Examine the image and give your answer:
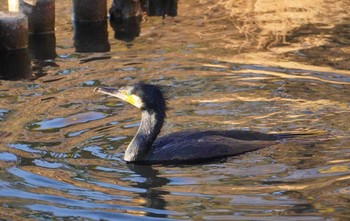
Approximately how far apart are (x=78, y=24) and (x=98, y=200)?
32.0 feet

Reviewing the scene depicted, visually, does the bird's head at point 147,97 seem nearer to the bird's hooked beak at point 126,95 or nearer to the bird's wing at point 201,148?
the bird's hooked beak at point 126,95

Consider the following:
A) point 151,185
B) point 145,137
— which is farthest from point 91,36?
point 151,185

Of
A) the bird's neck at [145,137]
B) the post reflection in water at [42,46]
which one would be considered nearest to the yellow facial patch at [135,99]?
the bird's neck at [145,137]

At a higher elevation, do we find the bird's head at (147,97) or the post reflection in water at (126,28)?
the bird's head at (147,97)

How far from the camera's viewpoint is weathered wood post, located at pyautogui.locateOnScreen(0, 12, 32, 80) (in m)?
15.9

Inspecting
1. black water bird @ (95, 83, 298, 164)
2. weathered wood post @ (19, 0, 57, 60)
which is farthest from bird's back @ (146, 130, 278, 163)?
weathered wood post @ (19, 0, 57, 60)

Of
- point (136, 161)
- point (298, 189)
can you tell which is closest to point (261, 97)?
point (136, 161)

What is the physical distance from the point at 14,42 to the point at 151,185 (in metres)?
7.35

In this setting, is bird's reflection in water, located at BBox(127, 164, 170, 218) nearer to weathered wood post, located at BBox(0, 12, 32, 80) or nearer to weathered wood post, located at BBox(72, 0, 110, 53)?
weathered wood post, located at BBox(0, 12, 32, 80)

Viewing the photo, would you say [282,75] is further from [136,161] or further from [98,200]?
[98,200]

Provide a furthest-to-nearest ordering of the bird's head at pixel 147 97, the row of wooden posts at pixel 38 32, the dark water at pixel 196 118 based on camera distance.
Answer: the row of wooden posts at pixel 38 32 → the bird's head at pixel 147 97 → the dark water at pixel 196 118

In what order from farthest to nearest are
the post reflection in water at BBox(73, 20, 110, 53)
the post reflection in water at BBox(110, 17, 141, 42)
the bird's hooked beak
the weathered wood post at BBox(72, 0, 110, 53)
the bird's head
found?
the weathered wood post at BBox(72, 0, 110, 53), the post reflection in water at BBox(110, 17, 141, 42), the post reflection in water at BBox(73, 20, 110, 53), the bird's hooked beak, the bird's head

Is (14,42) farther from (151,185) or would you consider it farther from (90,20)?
(151,185)

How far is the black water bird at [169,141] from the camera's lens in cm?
1078
